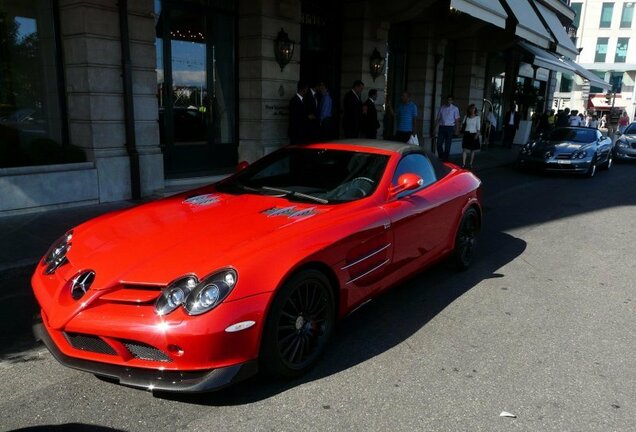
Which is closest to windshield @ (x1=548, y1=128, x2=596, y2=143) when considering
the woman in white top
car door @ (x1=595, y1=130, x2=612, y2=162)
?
car door @ (x1=595, y1=130, x2=612, y2=162)

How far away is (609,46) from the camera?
63906 mm

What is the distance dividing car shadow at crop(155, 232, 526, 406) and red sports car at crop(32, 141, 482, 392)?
7.5 inches

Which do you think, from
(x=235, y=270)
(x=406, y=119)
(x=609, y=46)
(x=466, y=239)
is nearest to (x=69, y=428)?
(x=235, y=270)

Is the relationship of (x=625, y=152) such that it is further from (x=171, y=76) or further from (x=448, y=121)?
(x=171, y=76)

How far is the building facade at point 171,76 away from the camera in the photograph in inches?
311

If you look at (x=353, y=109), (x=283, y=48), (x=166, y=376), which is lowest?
(x=166, y=376)

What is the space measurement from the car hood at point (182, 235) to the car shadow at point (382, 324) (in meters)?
0.77

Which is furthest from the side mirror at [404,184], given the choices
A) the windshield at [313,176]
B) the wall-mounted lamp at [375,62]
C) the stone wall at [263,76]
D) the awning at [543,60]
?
the awning at [543,60]

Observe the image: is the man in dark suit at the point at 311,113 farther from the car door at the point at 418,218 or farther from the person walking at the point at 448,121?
the car door at the point at 418,218

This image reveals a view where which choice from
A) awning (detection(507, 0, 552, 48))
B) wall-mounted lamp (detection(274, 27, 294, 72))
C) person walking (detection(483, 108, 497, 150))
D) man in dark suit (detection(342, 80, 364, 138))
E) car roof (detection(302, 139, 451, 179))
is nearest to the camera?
car roof (detection(302, 139, 451, 179))

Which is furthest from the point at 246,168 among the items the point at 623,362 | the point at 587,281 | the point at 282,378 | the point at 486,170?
the point at 486,170

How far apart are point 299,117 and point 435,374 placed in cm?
815

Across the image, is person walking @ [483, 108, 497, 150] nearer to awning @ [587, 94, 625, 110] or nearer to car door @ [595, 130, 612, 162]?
car door @ [595, 130, 612, 162]

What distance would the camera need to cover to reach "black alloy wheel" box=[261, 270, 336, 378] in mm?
2926
